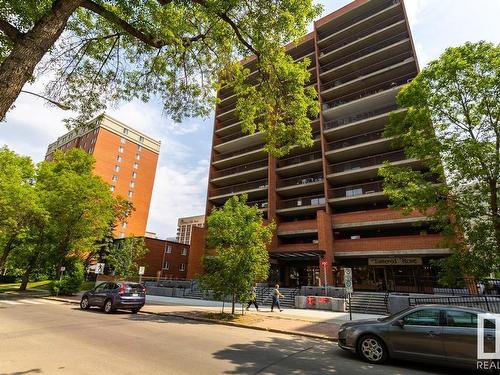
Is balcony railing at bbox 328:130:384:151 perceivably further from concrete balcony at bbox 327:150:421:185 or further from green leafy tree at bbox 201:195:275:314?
green leafy tree at bbox 201:195:275:314

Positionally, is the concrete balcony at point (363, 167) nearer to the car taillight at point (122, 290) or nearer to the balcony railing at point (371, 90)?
the balcony railing at point (371, 90)

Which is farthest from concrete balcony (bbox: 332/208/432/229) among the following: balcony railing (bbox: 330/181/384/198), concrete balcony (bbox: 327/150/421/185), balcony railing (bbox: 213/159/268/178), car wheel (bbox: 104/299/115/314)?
car wheel (bbox: 104/299/115/314)

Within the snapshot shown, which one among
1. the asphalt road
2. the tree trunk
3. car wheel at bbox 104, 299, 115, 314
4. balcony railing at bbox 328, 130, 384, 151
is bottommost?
the asphalt road

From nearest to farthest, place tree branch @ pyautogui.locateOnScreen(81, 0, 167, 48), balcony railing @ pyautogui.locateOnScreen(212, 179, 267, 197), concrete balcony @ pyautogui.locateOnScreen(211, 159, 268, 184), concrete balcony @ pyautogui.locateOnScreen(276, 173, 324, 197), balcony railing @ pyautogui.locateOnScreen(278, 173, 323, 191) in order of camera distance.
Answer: tree branch @ pyautogui.locateOnScreen(81, 0, 167, 48)
concrete balcony @ pyautogui.locateOnScreen(276, 173, 324, 197)
balcony railing @ pyautogui.locateOnScreen(278, 173, 323, 191)
balcony railing @ pyautogui.locateOnScreen(212, 179, 267, 197)
concrete balcony @ pyautogui.locateOnScreen(211, 159, 268, 184)

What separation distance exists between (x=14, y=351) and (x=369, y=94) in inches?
1423

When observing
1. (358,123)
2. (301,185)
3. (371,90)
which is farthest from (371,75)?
(301,185)

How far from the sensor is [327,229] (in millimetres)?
28625

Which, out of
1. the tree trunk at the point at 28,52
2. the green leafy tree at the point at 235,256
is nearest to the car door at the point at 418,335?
the green leafy tree at the point at 235,256

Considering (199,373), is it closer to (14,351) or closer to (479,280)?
(14,351)

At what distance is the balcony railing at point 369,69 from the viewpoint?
3300 cm

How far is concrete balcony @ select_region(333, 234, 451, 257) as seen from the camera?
2409 cm

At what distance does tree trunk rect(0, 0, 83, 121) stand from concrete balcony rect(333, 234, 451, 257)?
2576 cm

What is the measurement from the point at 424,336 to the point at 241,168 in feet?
115

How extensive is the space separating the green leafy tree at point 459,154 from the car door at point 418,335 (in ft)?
17.3
